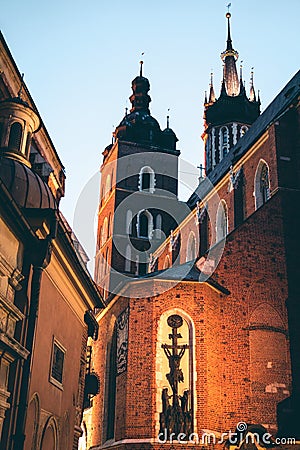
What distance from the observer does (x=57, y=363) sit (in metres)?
9.71

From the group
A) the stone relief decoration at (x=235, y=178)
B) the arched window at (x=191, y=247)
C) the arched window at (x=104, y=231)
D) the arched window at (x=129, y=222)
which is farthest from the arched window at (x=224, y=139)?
the stone relief decoration at (x=235, y=178)

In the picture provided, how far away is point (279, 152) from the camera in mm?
19125

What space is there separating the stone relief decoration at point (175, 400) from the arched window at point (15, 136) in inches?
311

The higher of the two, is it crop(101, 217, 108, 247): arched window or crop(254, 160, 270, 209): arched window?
crop(101, 217, 108, 247): arched window

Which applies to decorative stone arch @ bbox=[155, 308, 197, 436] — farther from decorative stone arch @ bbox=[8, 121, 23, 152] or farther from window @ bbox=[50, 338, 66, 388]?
decorative stone arch @ bbox=[8, 121, 23, 152]

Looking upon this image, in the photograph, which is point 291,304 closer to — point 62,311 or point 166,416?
point 166,416

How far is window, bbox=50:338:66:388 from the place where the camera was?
929cm

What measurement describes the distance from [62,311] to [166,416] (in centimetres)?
672

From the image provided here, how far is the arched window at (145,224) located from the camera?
3506 cm

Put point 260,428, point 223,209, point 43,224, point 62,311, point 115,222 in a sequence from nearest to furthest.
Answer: point 43,224, point 62,311, point 260,428, point 223,209, point 115,222

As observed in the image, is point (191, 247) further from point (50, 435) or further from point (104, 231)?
point (50, 435)

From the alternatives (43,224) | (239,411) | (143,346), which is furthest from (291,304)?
(43,224)

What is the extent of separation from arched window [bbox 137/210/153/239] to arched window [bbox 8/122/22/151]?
24.0m

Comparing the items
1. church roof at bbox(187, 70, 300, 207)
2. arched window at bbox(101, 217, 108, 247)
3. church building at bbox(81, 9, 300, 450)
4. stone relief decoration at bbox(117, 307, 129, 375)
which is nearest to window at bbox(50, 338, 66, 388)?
church building at bbox(81, 9, 300, 450)
